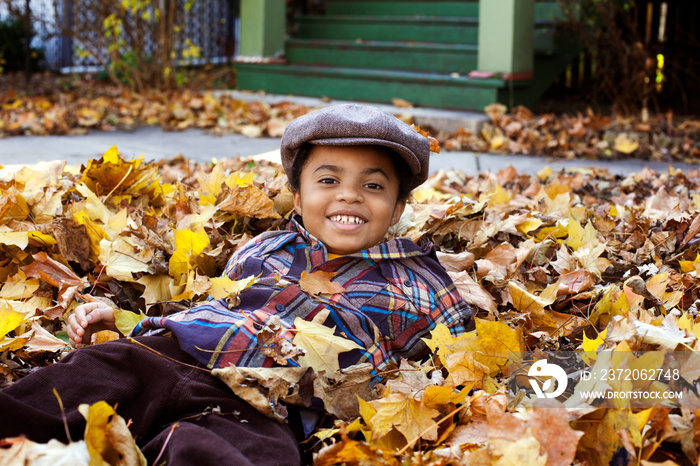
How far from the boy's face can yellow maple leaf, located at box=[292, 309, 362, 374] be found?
336 mm

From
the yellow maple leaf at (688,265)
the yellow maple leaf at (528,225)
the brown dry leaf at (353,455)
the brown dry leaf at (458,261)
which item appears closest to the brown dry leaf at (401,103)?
the yellow maple leaf at (528,225)

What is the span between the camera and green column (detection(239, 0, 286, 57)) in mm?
7980

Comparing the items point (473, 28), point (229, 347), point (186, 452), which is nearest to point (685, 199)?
point (229, 347)

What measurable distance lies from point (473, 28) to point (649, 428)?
6.44 m

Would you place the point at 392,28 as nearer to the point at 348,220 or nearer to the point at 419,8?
the point at 419,8

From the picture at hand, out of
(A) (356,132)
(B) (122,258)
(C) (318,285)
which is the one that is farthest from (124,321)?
(A) (356,132)

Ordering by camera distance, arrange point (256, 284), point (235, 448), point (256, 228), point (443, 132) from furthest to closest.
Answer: point (443, 132)
point (256, 228)
point (256, 284)
point (235, 448)

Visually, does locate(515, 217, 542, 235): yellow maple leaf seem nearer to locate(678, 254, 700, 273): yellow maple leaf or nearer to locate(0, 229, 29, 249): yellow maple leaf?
locate(678, 254, 700, 273): yellow maple leaf

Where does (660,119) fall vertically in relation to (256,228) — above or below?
above

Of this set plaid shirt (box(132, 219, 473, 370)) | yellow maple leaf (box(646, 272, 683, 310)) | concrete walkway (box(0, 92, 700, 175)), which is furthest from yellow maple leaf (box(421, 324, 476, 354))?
concrete walkway (box(0, 92, 700, 175))

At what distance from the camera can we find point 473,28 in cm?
721

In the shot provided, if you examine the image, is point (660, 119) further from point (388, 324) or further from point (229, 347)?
point (229, 347)

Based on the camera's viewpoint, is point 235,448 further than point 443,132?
No

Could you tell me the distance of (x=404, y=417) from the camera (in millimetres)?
1526
